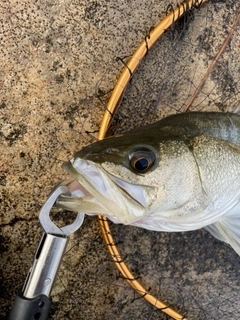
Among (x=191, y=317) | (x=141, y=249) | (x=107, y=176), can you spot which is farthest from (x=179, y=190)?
(x=191, y=317)

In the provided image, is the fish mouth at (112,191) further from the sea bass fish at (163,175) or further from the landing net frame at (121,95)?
the landing net frame at (121,95)

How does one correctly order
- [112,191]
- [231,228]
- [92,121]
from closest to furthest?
[112,191], [231,228], [92,121]

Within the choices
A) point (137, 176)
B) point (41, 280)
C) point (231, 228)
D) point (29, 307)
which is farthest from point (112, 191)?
point (231, 228)

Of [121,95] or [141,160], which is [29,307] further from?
[121,95]

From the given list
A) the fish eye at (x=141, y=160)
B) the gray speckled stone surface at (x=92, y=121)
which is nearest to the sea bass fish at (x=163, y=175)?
the fish eye at (x=141, y=160)

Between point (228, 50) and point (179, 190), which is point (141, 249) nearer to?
point (179, 190)

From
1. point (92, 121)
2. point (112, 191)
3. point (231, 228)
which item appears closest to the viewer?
point (112, 191)
